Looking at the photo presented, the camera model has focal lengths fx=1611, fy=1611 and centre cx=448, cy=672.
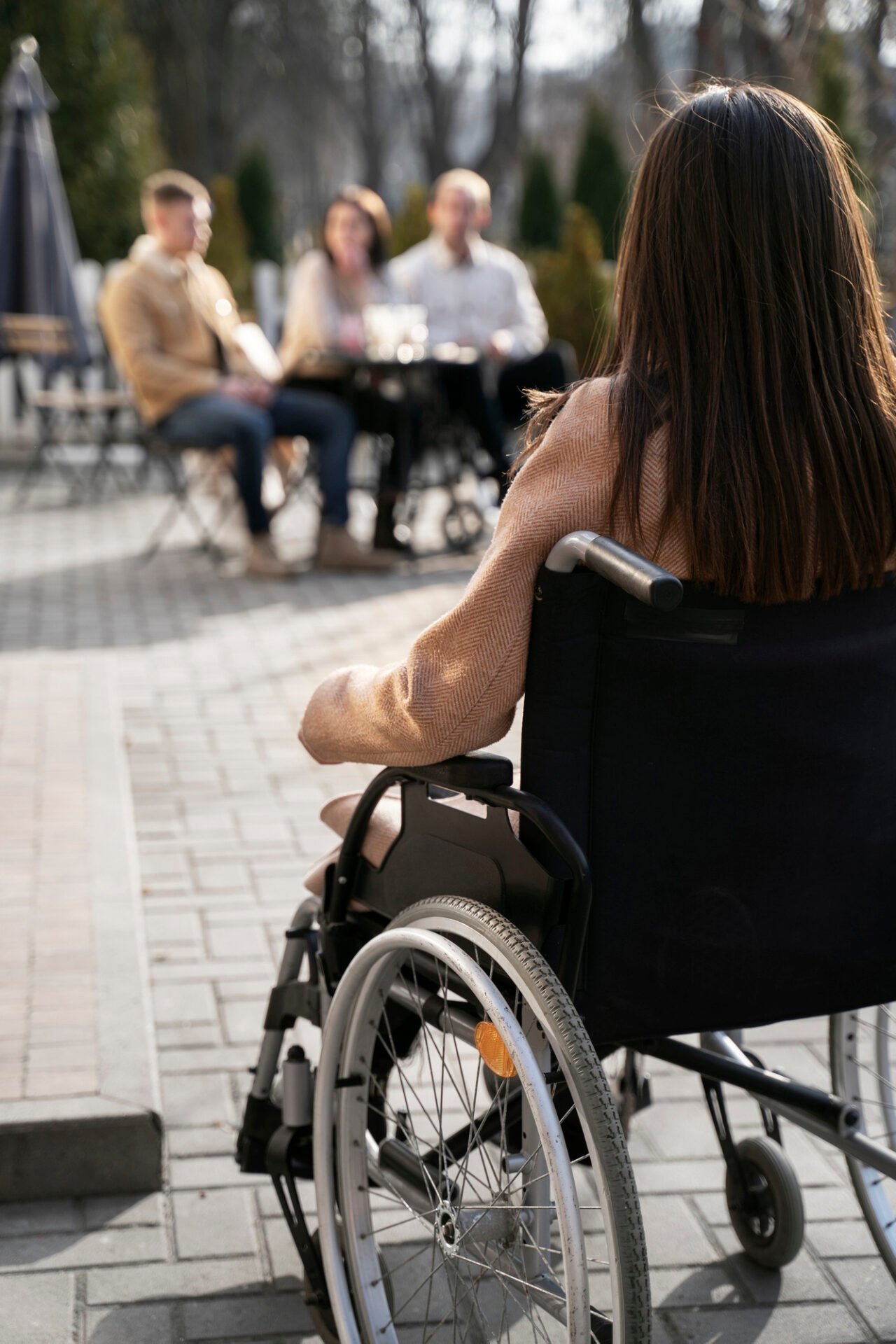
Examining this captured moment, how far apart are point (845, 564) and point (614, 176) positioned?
71.1 feet

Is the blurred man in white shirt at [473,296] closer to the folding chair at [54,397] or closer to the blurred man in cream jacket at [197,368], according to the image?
the blurred man in cream jacket at [197,368]

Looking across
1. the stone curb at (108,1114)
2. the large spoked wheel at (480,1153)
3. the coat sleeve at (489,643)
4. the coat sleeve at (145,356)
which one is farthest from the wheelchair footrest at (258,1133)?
the coat sleeve at (145,356)

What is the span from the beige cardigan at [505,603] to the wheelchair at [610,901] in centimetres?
4

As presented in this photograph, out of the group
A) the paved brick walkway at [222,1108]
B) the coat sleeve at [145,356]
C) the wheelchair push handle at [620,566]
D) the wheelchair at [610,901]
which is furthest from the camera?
the coat sleeve at [145,356]

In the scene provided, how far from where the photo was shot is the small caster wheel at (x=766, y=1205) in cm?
248

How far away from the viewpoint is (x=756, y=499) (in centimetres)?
180

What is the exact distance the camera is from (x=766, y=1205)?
8.32 feet

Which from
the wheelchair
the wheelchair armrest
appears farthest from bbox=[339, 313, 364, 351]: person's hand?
the wheelchair armrest

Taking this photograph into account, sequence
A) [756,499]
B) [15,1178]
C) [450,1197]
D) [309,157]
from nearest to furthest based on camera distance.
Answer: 1. [756,499]
2. [450,1197]
3. [15,1178]
4. [309,157]

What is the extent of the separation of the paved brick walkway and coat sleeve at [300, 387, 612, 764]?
200 millimetres

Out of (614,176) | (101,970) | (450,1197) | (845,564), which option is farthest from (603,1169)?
(614,176)

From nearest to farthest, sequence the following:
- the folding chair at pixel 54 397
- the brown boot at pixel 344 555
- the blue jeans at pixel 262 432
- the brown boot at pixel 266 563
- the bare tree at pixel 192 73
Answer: the blue jeans at pixel 262 432 < the brown boot at pixel 266 563 < the brown boot at pixel 344 555 < the folding chair at pixel 54 397 < the bare tree at pixel 192 73

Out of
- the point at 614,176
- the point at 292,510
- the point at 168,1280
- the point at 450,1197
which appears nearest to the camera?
the point at 450,1197

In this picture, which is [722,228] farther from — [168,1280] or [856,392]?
[168,1280]
